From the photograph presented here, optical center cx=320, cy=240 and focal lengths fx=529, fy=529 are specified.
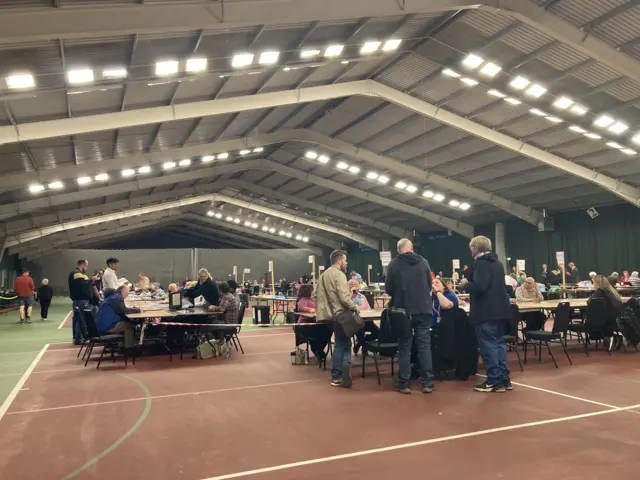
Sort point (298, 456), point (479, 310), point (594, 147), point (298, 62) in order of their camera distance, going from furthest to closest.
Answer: point (594, 147), point (298, 62), point (479, 310), point (298, 456)

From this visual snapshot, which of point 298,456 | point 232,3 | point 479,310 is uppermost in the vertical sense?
point 232,3

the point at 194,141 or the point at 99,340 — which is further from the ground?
the point at 194,141

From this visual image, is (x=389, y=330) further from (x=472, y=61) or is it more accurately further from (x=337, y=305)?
(x=472, y=61)

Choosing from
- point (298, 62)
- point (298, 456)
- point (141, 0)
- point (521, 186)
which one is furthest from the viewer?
point (521, 186)

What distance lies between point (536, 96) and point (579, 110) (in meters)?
1.21

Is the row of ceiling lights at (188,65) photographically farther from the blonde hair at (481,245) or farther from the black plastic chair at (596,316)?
the black plastic chair at (596,316)

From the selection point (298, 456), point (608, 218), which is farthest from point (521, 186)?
point (298, 456)

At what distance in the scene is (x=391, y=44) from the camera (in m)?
10.3

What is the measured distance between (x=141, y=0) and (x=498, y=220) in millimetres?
20328

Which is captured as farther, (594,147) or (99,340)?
(594,147)

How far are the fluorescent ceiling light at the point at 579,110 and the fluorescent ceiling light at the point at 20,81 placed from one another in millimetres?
10671

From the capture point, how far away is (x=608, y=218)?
19812 mm

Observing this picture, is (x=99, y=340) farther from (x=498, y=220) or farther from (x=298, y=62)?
(x=498, y=220)

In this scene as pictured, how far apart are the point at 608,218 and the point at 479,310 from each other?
17265 millimetres
